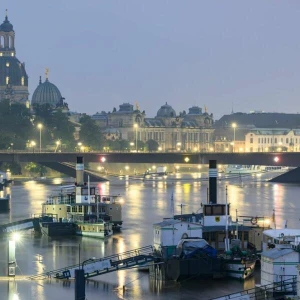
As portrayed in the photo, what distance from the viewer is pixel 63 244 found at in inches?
2251

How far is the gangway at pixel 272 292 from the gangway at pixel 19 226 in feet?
67.4

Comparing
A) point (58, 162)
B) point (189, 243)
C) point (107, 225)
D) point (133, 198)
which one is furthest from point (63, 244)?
point (58, 162)

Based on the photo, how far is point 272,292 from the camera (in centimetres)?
4059

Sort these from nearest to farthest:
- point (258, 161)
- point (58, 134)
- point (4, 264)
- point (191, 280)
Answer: point (191, 280) → point (4, 264) → point (258, 161) → point (58, 134)

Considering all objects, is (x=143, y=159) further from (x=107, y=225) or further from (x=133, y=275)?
(x=133, y=275)

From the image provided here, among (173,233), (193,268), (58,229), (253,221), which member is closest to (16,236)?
(58,229)

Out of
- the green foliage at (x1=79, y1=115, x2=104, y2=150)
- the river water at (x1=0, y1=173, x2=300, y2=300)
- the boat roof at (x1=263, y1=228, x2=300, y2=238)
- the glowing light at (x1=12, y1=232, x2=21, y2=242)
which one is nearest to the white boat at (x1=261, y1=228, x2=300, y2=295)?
the river water at (x1=0, y1=173, x2=300, y2=300)

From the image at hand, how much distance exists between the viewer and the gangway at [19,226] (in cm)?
5966

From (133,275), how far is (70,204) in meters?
16.9

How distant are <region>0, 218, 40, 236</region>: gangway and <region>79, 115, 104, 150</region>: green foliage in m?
107

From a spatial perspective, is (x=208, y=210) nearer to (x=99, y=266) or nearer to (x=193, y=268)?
(x=193, y=268)

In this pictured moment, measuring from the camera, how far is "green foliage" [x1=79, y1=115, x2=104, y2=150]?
562 ft

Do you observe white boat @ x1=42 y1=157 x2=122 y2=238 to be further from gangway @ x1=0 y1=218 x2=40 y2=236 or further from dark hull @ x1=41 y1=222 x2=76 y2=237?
gangway @ x1=0 y1=218 x2=40 y2=236

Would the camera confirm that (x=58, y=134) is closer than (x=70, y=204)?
No
